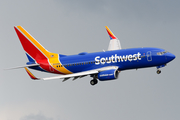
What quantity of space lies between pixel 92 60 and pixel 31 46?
1476cm

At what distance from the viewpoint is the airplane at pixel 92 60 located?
212 ft

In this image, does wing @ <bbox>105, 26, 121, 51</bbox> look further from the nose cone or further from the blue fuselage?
the nose cone

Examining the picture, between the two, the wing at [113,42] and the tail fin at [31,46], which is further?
the wing at [113,42]

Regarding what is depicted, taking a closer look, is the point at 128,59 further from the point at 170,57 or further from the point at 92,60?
the point at 170,57

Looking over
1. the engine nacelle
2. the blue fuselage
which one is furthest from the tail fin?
the engine nacelle

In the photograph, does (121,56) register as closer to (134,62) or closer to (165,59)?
(134,62)

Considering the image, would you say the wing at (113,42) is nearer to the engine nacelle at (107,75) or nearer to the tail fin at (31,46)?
the tail fin at (31,46)

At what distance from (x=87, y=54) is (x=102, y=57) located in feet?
13.6

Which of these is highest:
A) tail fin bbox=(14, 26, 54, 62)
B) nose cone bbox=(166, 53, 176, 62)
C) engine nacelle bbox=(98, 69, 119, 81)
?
tail fin bbox=(14, 26, 54, 62)

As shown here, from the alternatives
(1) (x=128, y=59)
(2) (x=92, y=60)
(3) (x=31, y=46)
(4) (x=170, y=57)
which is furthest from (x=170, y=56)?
(3) (x=31, y=46)

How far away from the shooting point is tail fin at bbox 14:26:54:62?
74562mm

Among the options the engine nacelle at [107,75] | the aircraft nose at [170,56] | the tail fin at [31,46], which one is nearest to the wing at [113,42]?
the tail fin at [31,46]

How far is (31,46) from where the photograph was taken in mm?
74938

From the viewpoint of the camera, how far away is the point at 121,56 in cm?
6581
